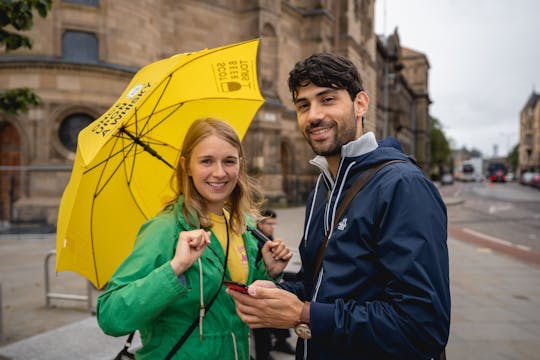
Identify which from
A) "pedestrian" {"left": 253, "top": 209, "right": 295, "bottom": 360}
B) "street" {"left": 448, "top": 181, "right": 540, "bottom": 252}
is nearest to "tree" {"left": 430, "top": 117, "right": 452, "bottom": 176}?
"street" {"left": 448, "top": 181, "right": 540, "bottom": 252}

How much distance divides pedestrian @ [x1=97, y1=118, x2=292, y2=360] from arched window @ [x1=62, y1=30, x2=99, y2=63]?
46.2ft

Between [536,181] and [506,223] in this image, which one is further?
[536,181]

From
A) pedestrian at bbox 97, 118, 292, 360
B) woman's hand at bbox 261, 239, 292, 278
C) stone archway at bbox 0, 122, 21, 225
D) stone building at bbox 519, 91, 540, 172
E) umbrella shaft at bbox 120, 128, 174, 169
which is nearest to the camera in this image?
pedestrian at bbox 97, 118, 292, 360

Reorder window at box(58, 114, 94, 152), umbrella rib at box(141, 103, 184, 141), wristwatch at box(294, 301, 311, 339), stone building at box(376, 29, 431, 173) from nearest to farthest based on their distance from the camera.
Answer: wristwatch at box(294, 301, 311, 339) → umbrella rib at box(141, 103, 184, 141) → window at box(58, 114, 94, 152) → stone building at box(376, 29, 431, 173)

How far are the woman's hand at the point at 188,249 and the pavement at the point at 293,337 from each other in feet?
7.63

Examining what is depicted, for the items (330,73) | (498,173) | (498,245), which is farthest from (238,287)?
(498,173)

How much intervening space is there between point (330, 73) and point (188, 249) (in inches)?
37.8

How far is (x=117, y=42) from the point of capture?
1444 cm

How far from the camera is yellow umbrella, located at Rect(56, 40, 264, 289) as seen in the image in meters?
2.28

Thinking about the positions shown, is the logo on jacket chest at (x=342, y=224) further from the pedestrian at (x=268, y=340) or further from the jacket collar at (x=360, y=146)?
the pedestrian at (x=268, y=340)

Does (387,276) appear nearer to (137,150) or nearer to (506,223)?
(137,150)

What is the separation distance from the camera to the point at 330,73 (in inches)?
67.1

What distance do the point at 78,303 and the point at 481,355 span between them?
18.6 feet

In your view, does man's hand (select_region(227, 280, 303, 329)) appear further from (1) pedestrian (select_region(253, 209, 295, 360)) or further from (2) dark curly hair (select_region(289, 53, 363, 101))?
(1) pedestrian (select_region(253, 209, 295, 360))
